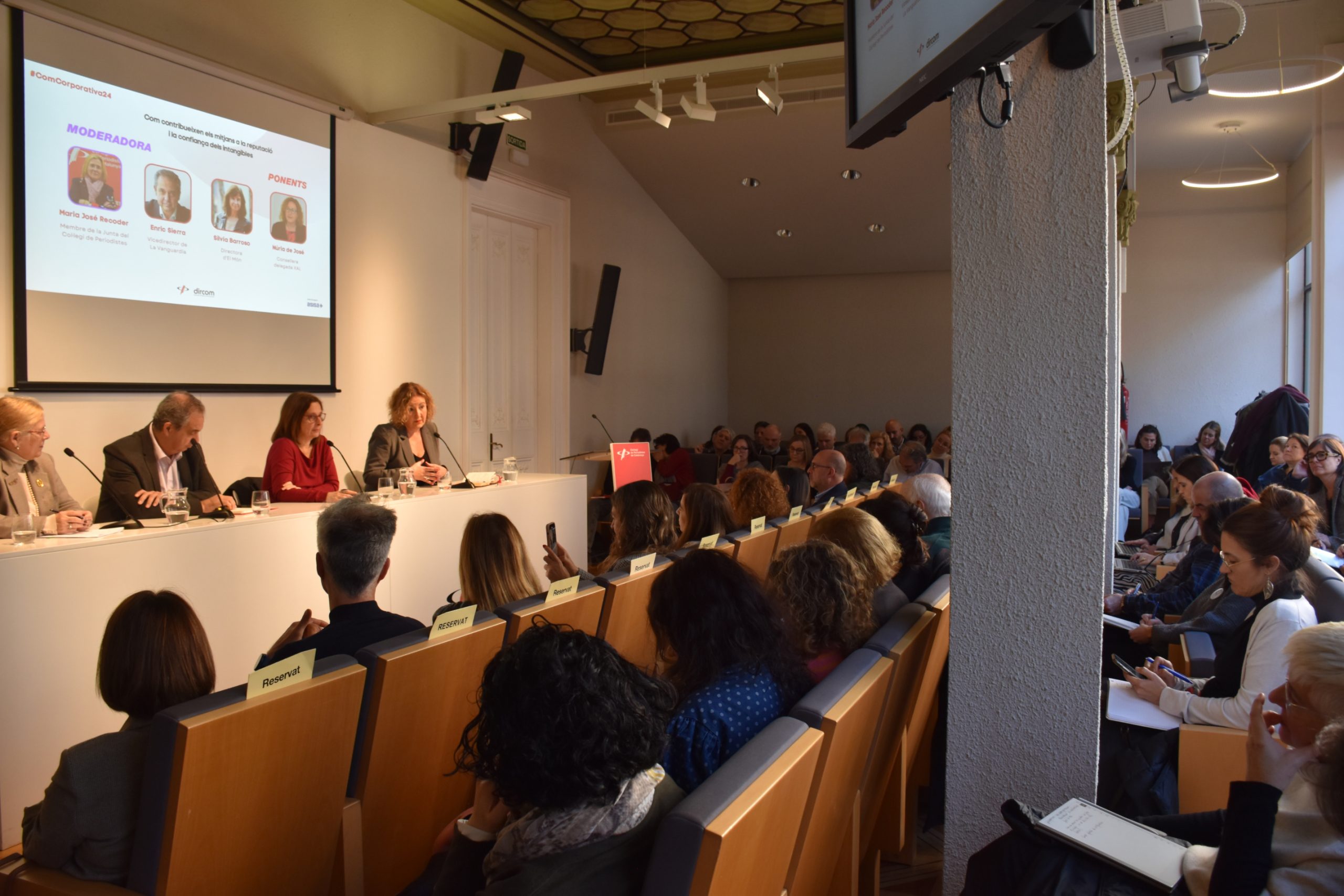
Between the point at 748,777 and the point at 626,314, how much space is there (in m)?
8.21

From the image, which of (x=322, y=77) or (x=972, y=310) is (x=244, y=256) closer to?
(x=322, y=77)

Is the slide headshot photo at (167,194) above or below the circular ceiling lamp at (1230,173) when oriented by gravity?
below

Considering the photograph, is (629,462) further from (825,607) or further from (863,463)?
(825,607)

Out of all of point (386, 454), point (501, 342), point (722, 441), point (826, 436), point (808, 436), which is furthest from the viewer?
point (808, 436)

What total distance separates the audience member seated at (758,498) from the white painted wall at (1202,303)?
26.4ft

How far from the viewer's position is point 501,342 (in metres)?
7.52

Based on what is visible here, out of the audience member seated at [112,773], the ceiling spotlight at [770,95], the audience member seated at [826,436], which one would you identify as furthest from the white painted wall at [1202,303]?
the audience member seated at [112,773]

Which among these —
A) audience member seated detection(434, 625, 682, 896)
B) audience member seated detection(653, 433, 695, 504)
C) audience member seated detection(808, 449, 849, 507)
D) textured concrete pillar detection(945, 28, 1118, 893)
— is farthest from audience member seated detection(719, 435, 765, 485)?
audience member seated detection(434, 625, 682, 896)

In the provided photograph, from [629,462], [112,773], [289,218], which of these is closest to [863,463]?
[629,462]

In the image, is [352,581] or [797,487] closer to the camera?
[352,581]

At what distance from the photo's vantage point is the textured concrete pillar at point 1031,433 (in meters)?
1.52

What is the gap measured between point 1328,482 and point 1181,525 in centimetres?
118

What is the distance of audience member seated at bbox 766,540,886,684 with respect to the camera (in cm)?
212

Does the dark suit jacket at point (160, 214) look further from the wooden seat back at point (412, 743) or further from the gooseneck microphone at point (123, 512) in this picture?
the wooden seat back at point (412, 743)
